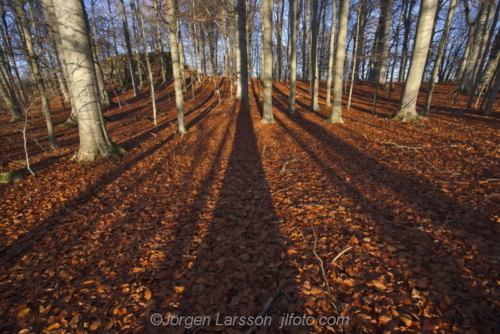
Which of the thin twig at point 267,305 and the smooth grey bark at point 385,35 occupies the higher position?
the smooth grey bark at point 385,35

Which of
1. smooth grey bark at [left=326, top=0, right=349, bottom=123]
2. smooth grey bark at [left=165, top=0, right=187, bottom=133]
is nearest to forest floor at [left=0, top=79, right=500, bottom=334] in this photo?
smooth grey bark at [left=165, top=0, right=187, bottom=133]

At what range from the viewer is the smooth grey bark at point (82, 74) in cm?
592

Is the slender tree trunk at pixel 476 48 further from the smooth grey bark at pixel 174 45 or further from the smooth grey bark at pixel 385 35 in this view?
the smooth grey bark at pixel 174 45

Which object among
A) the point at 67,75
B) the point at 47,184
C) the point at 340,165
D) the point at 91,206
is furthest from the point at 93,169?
the point at 340,165

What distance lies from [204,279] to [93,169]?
545cm

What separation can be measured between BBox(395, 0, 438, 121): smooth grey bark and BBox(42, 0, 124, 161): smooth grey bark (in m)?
12.7

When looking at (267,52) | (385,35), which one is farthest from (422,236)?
(385,35)

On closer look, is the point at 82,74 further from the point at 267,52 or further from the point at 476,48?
the point at 476,48

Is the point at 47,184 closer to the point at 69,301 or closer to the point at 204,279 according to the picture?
the point at 69,301

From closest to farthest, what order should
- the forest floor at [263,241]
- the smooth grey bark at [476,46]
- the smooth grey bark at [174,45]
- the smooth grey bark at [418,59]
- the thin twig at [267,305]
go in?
the thin twig at [267,305], the forest floor at [263,241], the smooth grey bark at [174,45], the smooth grey bark at [418,59], the smooth grey bark at [476,46]

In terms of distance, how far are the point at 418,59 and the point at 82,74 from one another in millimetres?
13385

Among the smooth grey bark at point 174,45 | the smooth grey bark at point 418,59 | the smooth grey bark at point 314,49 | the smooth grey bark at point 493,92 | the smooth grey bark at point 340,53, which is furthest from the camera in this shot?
the smooth grey bark at point 314,49

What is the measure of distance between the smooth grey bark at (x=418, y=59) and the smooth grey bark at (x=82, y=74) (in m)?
12.7

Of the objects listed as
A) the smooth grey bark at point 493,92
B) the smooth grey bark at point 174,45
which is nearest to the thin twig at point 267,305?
the smooth grey bark at point 174,45
